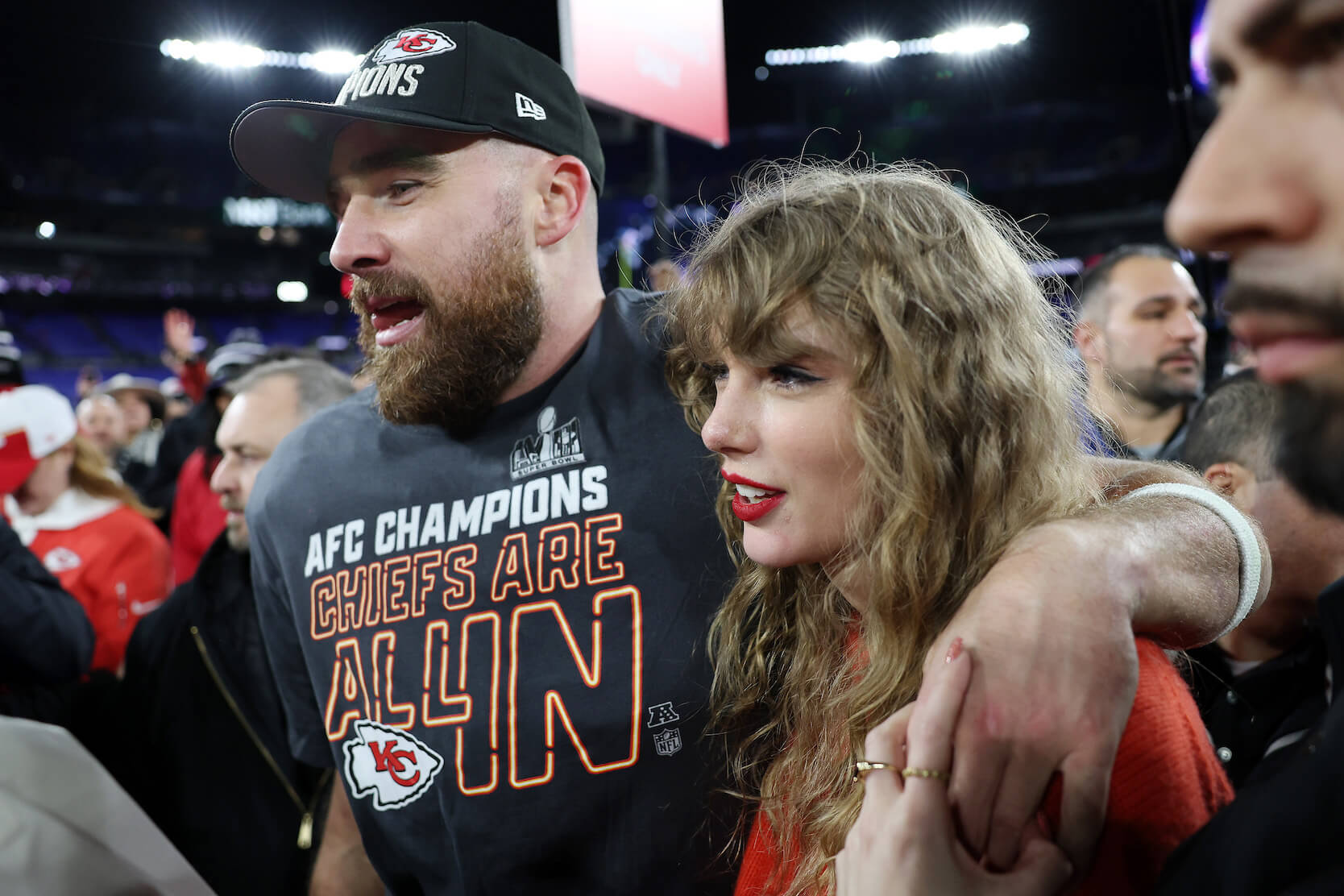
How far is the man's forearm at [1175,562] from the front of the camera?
0.89 meters

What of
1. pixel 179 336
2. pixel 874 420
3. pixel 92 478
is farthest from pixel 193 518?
pixel 874 420

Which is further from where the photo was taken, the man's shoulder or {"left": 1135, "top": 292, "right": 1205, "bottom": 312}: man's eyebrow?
{"left": 1135, "top": 292, "right": 1205, "bottom": 312}: man's eyebrow

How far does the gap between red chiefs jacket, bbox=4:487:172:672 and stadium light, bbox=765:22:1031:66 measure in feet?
38.4

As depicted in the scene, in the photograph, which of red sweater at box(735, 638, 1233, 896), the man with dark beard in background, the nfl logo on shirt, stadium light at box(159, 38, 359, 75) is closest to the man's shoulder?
the nfl logo on shirt

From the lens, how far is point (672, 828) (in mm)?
1353

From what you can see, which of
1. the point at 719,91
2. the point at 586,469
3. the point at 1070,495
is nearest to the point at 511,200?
the point at 586,469

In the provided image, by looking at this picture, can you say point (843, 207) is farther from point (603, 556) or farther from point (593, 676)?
point (593, 676)

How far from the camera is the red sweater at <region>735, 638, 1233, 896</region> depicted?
82cm

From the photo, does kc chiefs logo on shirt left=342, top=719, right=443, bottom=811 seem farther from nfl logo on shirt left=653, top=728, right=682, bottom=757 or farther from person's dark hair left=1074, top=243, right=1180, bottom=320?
person's dark hair left=1074, top=243, right=1180, bottom=320

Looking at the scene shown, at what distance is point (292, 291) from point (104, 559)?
876 inches

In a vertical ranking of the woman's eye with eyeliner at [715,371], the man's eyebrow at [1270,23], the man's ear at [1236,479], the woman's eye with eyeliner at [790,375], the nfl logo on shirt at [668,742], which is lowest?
the nfl logo on shirt at [668,742]

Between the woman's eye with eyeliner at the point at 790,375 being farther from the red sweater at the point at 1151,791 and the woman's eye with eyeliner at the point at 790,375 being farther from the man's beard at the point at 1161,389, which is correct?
the man's beard at the point at 1161,389

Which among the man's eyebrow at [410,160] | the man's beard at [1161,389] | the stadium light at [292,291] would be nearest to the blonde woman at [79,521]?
the man's eyebrow at [410,160]

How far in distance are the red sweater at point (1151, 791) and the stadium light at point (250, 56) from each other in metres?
9.95
